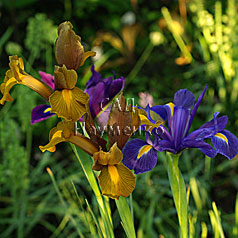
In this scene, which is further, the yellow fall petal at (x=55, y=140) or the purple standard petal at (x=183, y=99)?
the purple standard petal at (x=183, y=99)

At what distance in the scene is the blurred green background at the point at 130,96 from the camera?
135 centimetres

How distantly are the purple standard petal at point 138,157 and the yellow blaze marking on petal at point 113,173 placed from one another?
70 mm

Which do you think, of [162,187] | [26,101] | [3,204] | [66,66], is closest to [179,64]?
[162,187]

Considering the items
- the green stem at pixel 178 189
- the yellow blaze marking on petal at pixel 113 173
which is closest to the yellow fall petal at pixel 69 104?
the yellow blaze marking on petal at pixel 113 173

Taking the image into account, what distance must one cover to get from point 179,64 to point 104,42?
59 cm

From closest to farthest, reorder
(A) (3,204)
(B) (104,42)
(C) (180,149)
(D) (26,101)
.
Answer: (C) (180,149)
(D) (26,101)
(A) (3,204)
(B) (104,42)

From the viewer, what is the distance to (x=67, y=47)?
0.61 metres

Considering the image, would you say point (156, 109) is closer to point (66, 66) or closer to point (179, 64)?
point (66, 66)

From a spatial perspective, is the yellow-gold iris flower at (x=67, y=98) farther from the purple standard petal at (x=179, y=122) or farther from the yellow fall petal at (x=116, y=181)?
the purple standard petal at (x=179, y=122)

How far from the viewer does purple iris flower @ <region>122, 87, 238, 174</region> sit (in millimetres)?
675

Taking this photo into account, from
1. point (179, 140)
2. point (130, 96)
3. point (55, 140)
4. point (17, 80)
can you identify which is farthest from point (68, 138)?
point (130, 96)

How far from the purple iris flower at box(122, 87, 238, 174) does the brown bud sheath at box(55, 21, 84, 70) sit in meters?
0.19

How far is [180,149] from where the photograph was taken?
2.32 ft

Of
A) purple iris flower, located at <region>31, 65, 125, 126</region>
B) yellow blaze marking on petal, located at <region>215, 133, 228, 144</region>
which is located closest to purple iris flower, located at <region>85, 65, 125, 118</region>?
purple iris flower, located at <region>31, 65, 125, 126</region>
